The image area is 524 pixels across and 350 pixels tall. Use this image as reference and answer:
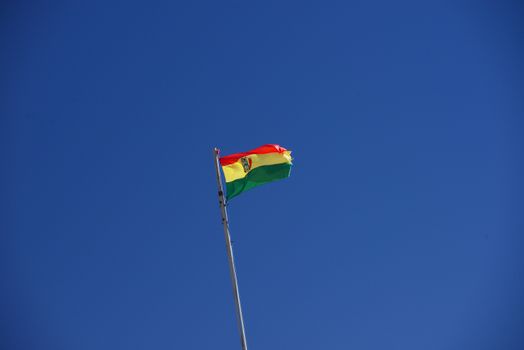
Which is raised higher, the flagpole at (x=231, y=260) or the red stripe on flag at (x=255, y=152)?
the red stripe on flag at (x=255, y=152)

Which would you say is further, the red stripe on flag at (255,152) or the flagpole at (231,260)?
the red stripe on flag at (255,152)

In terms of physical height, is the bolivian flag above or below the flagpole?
above

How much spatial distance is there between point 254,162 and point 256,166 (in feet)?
0.60

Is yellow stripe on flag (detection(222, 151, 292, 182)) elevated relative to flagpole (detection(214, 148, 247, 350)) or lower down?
elevated

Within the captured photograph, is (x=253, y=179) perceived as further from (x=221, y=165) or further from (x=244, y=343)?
(x=244, y=343)

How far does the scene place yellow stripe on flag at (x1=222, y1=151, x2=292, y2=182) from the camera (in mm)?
29406

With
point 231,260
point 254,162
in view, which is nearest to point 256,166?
point 254,162

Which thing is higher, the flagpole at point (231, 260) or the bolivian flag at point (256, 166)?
the bolivian flag at point (256, 166)

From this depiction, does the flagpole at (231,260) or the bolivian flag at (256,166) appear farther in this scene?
the bolivian flag at (256,166)

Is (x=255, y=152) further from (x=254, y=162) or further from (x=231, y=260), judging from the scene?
(x=231, y=260)

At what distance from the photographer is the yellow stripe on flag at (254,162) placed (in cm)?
2941

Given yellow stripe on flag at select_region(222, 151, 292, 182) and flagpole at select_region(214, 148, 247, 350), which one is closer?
flagpole at select_region(214, 148, 247, 350)

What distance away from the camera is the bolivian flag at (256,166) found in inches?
1160

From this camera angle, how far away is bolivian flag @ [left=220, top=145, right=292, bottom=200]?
2947cm
